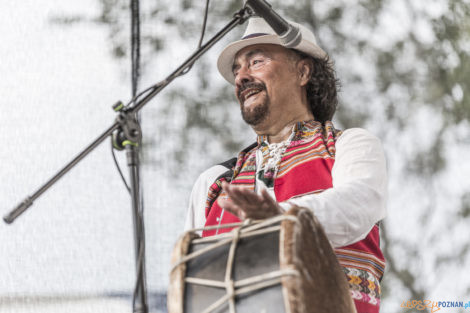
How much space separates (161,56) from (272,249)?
202 centimetres

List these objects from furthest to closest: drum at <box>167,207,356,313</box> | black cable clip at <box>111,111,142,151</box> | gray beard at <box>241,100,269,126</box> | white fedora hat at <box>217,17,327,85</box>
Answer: white fedora hat at <box>217,17,327,85</box>, gray beard at <box>241,100,269,126</box>, black cable clip at <box>111,111,142,151</box>, drum at <box>167,207,356,313</box>

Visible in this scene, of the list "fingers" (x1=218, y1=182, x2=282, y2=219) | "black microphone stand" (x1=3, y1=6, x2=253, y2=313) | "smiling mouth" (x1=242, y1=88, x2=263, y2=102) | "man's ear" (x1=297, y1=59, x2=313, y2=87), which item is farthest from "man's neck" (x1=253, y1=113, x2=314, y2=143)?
"fingers" (x1=218, y1=182, x2=282, y2=219)

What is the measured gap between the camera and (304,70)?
2.78m

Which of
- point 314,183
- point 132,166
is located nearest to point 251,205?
point 132,166

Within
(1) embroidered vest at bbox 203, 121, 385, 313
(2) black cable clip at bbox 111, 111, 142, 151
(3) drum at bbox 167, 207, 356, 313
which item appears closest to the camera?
(3) drum at bbox 167, 207, 356, 313

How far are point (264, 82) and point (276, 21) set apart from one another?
72 cm

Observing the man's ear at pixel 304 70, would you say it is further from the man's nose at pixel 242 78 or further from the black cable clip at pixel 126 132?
the black cable clip at pixel 126 132

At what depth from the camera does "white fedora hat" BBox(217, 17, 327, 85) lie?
104 inches

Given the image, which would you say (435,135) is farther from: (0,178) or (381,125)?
(0,178)

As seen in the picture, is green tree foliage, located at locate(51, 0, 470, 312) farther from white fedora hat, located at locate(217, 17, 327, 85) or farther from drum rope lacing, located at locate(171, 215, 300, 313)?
drum rope lacing, located at locate(171, 215, 300, 313)

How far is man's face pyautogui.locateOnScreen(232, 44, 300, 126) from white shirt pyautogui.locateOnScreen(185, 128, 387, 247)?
0.41 metres

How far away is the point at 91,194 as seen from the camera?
2.61 m

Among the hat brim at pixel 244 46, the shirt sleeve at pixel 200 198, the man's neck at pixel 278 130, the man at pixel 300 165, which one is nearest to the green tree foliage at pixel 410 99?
the hat brim at pixel 244 46

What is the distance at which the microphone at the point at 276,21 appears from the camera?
1838 mm
